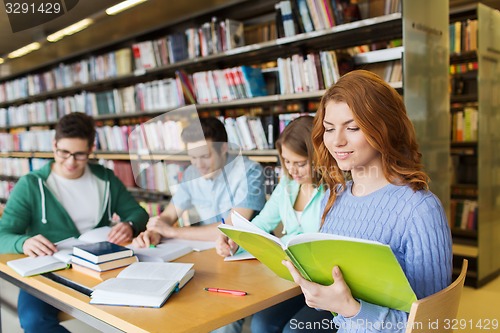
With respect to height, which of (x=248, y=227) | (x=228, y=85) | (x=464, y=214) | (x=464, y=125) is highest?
(x=228, y=85)

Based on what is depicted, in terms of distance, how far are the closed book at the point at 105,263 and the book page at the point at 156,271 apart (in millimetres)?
100

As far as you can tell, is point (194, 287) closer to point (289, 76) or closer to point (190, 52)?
point (289, 76)

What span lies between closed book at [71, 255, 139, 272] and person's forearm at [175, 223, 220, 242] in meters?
0.37

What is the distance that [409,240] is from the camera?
1116mm

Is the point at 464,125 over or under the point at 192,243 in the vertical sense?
over

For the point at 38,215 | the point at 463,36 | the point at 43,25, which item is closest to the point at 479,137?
the point at 463,36

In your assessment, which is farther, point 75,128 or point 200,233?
point 75,128

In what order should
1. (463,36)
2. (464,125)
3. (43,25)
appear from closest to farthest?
(463,36)
(464,125)
(43,25)

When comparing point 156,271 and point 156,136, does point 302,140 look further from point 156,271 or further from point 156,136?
point 156,271

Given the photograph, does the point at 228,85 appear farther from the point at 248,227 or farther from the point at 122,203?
the point at 248,227

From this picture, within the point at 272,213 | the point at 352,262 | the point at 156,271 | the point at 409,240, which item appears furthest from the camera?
the point at 272,213

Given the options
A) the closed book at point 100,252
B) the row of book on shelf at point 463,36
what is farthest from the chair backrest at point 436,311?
the row of book on shelf at point 463,36

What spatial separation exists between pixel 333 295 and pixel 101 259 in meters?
0.84

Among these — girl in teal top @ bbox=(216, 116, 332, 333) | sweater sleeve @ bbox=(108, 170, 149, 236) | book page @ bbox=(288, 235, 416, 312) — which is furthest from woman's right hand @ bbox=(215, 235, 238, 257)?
sweater sleeve @ bbox=(108, 170, 149, 236)
